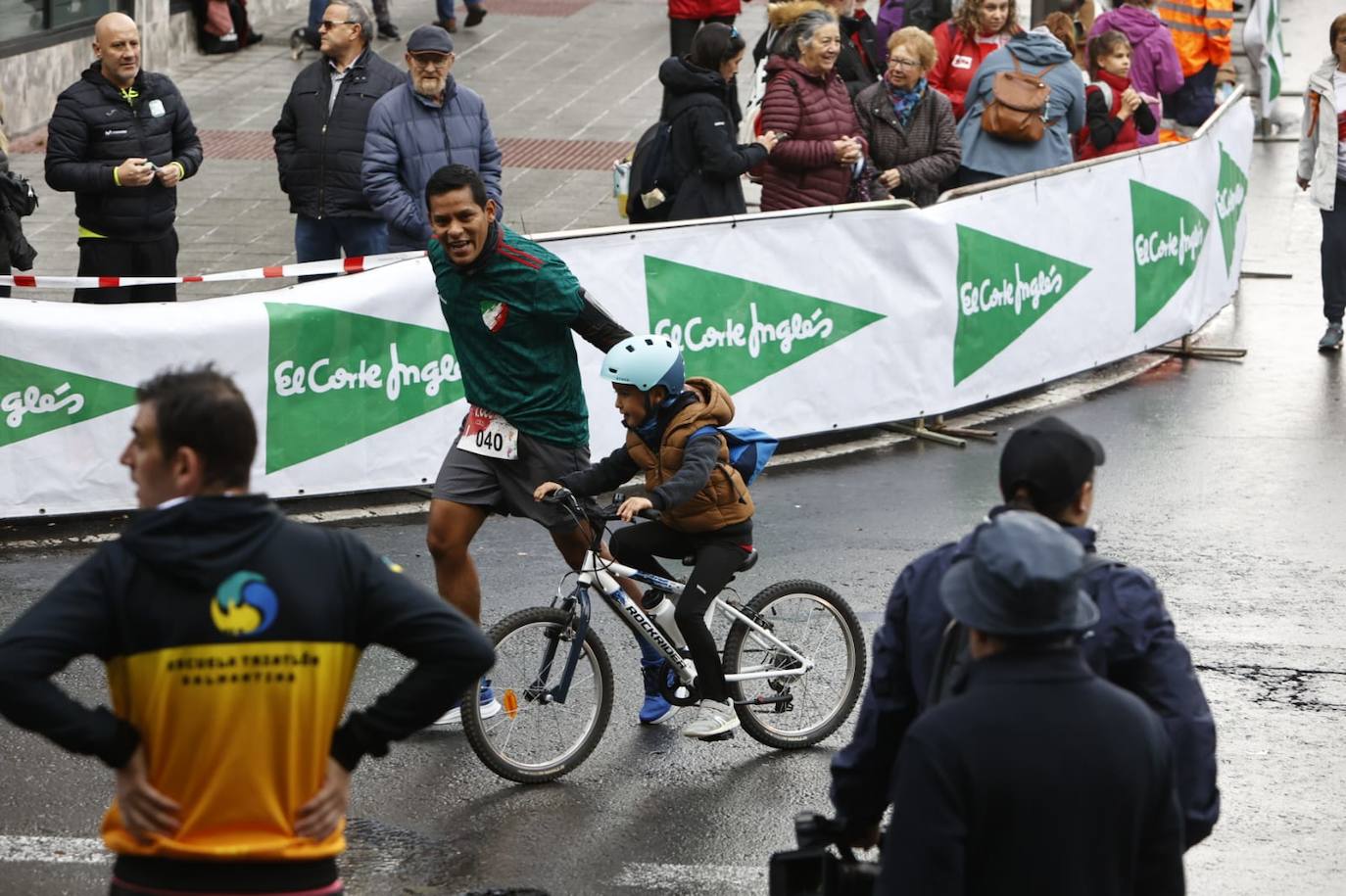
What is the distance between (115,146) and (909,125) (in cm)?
458

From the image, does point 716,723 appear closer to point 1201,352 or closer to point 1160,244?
point 1160,244

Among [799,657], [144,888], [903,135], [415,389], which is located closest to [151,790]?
[144,888]

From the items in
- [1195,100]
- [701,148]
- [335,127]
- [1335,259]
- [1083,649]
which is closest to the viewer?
[1083,649]

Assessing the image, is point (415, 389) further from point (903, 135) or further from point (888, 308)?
point (903, 135)

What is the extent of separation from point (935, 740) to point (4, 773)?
4.19m

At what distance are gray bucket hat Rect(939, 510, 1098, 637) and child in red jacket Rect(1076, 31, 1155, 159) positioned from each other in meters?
10.1

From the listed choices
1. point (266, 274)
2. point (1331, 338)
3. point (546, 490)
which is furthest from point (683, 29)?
point (546, 490)

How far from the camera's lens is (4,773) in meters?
6.56

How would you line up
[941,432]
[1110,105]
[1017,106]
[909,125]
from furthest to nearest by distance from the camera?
[1110,105]
[1017,106]
[909,125]
[941,432]

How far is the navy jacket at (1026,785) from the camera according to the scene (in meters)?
3.32

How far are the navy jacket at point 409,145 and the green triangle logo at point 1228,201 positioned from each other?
570cm

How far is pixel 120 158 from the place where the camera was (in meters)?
10.6

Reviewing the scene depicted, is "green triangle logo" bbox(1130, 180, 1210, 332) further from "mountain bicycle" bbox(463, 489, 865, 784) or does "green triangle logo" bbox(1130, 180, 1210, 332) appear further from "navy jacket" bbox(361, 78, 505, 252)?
"mountain bicycle" bbox(463, 489, 865, 784)

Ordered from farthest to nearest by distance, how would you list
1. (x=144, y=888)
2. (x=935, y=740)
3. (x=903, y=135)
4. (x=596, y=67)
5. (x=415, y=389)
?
(x=596, y=67), (x=903, y=135), (x=415, y=389), (x=144, y=888), (x=935, y=740)
